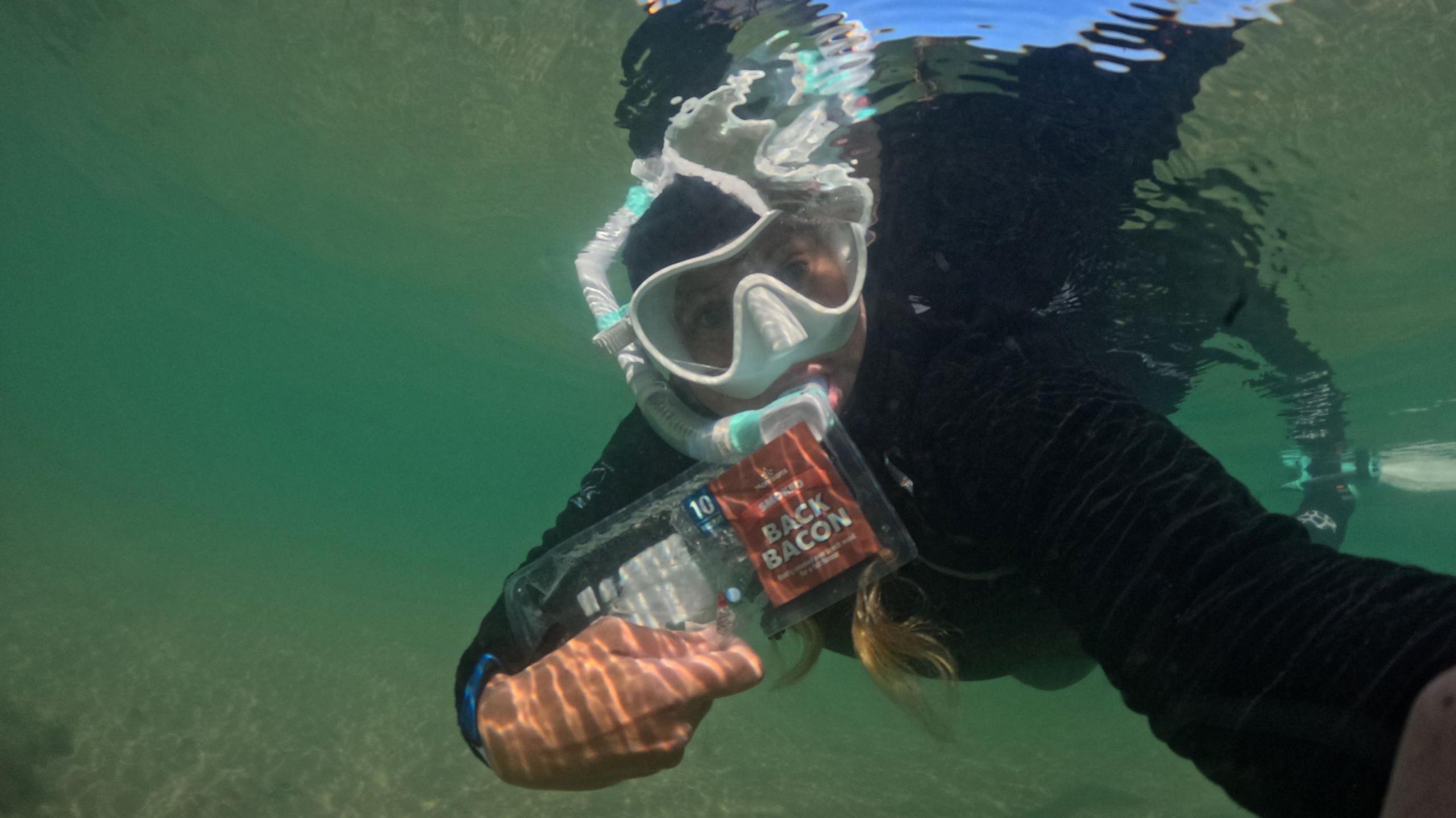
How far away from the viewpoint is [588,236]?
40.1 ft

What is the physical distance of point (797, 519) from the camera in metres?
1.96

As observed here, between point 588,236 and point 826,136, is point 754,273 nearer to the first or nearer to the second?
point 826,136

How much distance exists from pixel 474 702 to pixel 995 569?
72.8 inches

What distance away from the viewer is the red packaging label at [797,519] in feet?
6.31

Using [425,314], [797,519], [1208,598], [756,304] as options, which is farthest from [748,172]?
[425,314]

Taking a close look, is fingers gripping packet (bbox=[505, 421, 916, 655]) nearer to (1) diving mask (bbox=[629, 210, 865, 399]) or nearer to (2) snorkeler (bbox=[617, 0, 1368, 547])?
(1) diving mask (bbox=[629, 210, 865, 399])

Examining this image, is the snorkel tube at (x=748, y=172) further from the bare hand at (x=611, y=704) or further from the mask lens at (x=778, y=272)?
the bare hand at (x=611, y=704)

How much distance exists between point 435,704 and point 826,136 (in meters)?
9.93

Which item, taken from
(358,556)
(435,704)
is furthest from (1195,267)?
(358,556)

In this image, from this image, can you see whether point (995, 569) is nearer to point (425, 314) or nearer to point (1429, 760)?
point (1429, 760)

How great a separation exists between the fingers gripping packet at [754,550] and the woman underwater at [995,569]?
0.78 ft

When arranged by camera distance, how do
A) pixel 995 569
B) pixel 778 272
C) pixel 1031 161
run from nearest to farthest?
pixel 995 569 < pixel 778 272 < pixel 1031 161

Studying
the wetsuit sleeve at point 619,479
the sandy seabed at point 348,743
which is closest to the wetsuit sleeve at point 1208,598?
the wetsuit sleeve at point 619,479

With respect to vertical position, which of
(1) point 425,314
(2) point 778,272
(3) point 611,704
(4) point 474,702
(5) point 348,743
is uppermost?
(1) point 425,314
